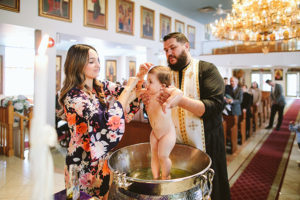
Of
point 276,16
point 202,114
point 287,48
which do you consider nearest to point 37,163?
point 202,114

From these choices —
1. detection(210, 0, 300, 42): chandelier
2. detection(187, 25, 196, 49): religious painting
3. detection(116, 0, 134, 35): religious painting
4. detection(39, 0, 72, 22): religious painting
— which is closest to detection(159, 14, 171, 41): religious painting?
detection(116, 0, 134, 35): religious painting

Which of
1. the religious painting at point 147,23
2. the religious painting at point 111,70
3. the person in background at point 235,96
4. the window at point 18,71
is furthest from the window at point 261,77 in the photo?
the window at point 18,71

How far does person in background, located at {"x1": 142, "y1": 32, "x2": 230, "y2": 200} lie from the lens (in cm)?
170

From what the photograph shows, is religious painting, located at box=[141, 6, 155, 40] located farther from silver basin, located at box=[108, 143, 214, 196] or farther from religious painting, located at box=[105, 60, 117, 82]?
silver basin, located at box=[108, 143, 214, 196]

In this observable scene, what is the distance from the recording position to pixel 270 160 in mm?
5023

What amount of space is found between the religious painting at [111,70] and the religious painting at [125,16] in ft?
18.5

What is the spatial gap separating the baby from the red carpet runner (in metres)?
2.36

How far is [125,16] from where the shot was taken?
9133 millimetres

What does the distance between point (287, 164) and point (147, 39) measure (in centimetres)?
747

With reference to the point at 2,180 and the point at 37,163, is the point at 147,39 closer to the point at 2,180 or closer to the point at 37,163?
the point at 2,180

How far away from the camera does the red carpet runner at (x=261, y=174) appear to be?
3.47m

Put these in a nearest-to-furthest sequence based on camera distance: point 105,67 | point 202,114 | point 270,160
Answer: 1. point 202,114
2. point 270,160
3. point 105,67

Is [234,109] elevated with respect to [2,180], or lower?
elevated

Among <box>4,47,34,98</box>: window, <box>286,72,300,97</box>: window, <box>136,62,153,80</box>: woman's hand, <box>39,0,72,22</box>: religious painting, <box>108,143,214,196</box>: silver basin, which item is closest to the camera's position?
<box>108,143,214,196</box>: silver basin
